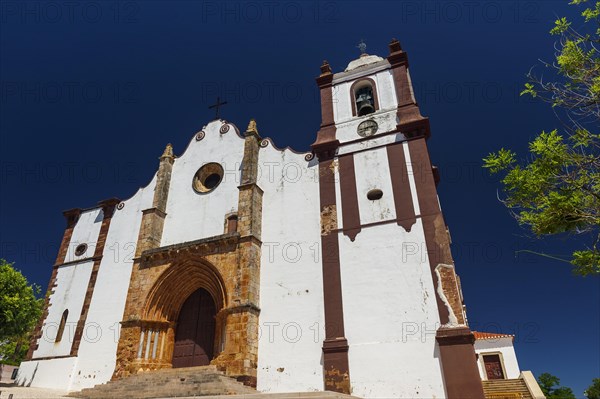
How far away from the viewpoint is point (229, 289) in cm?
1332

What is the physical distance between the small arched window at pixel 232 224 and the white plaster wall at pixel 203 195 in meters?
0.29

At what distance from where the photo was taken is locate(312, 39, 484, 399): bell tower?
10.5m

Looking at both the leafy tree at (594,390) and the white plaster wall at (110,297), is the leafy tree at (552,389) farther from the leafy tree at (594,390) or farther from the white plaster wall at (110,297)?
the white plaster wall at (110,297)

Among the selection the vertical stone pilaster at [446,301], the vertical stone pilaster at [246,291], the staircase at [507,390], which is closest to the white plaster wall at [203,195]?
the vertical stone pilaster at [246,291]

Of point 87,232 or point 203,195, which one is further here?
point 87,232

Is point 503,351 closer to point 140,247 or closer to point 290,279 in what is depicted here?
point 290,279

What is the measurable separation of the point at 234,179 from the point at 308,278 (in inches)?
223

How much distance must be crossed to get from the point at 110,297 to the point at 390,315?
11.3 meters

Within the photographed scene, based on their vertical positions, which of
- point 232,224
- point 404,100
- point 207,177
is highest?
point 404,100

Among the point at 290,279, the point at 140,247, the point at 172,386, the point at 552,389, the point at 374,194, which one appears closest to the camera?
the point at 172,386

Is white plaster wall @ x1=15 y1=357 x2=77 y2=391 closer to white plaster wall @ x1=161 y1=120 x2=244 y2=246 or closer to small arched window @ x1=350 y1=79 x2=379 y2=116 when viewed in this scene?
white plaster wall @ x1=161 y1=120 x2=244 y2=246

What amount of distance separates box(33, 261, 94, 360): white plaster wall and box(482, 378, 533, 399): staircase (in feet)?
53.7

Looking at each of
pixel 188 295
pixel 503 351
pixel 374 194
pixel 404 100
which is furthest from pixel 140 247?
pixel 503 351

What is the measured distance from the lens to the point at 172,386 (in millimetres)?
11461
